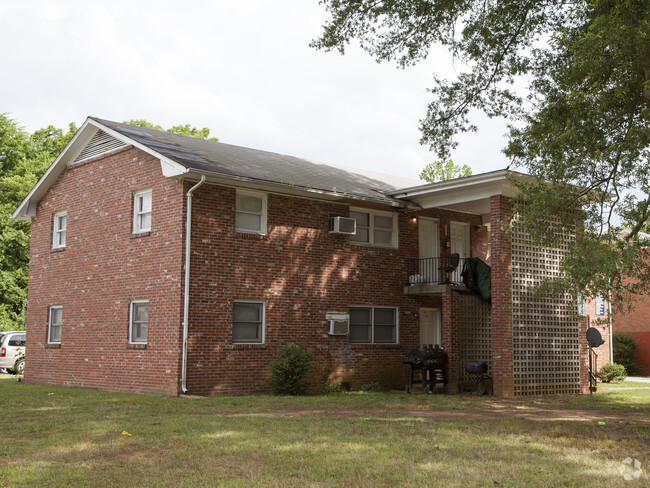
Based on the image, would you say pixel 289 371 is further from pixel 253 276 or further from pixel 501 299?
pixel 501 299

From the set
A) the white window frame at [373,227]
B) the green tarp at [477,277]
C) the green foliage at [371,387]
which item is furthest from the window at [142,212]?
the green tarp at [477,277]

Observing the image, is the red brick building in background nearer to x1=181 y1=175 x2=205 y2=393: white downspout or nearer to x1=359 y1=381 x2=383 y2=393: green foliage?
x1=181 y1=175 x2=205 y2=393: white downspout

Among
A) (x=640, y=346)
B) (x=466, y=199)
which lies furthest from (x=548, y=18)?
(x=640, y=346)

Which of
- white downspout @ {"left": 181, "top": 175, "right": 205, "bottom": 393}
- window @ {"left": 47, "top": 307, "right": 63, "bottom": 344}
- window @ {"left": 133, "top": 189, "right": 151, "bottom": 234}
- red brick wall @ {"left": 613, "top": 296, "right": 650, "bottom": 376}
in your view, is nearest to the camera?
white downspout @ {"left": 181, "top": 175, "right": 205, "bottom": 393}

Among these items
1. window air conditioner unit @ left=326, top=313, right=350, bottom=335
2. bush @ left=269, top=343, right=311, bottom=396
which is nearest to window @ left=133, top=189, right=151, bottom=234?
bush @ left=269, top=343, right=311, bottom=396

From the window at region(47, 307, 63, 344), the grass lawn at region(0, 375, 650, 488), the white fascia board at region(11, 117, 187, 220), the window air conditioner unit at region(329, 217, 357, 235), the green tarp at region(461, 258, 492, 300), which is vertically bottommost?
the grass lawn at region(0, 375, 650, 488)

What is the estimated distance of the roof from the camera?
1666 centimetres

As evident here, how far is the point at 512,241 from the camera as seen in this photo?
18.0 meters

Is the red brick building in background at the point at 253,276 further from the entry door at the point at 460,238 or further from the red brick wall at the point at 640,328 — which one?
the red brick wall at the point at 640,328

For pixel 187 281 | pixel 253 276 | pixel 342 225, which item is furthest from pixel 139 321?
pixel 342 225

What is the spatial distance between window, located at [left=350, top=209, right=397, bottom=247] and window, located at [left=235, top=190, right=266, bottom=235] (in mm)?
3006

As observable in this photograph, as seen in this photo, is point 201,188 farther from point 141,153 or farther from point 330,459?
point 330,459

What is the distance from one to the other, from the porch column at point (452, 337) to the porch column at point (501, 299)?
4.58 feet

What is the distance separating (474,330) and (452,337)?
1259mm
